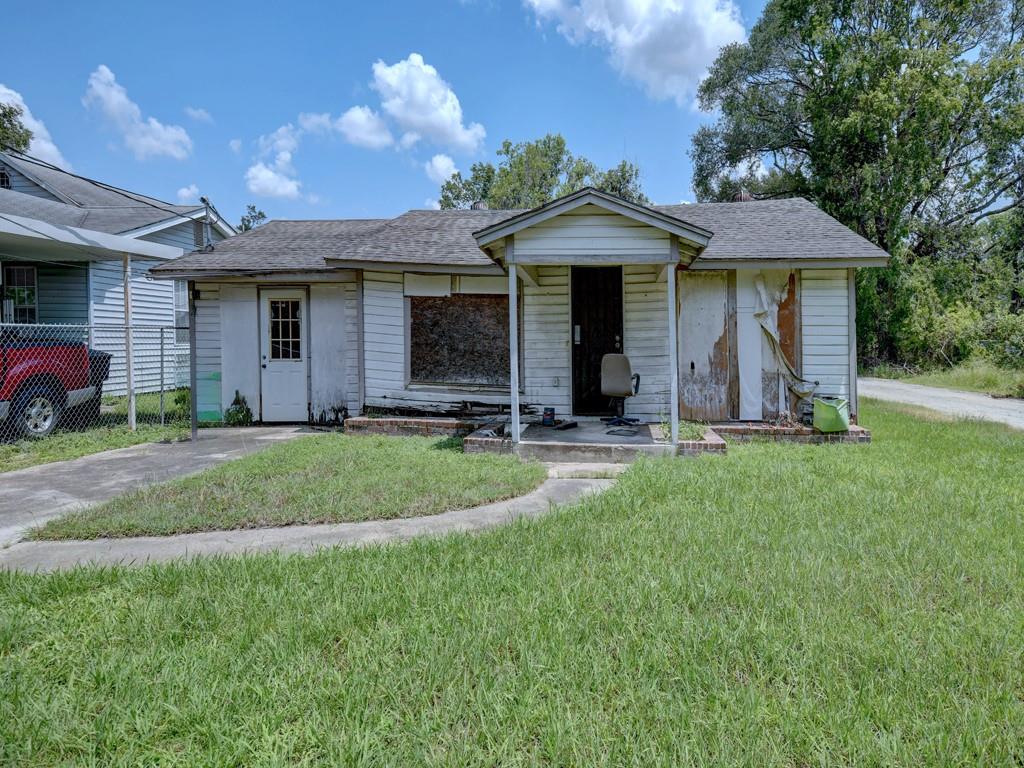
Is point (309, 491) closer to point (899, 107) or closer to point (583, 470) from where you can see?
point (583, 470)

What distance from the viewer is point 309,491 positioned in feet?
17.7

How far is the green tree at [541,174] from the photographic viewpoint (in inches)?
1510

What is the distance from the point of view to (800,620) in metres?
2.85

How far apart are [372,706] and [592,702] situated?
0.81 metres

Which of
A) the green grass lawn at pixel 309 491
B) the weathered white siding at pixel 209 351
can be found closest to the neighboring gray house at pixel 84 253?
the weathered white siding at pixel 209 351

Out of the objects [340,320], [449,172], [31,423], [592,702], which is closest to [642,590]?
[592,702]

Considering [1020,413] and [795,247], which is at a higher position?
[795,247]

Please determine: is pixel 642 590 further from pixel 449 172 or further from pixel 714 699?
pixel 449 172

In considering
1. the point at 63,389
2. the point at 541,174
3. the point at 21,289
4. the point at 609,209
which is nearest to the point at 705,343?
the point at 609,209

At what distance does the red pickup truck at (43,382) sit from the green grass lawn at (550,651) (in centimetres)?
625

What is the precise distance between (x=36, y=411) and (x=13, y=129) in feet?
81.1

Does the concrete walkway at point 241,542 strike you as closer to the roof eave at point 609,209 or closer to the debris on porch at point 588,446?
the debris on porch at point 588,446

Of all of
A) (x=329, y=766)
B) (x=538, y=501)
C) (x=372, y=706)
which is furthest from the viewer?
(x=538, y=501)

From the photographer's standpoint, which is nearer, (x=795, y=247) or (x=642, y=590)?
(x=642, y=590)
